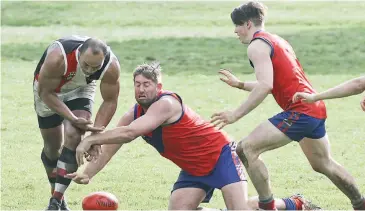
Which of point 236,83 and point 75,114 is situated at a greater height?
point 236,83

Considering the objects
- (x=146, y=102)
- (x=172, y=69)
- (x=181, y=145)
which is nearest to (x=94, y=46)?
(x=146, y=102)

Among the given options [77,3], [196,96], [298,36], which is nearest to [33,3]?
[77,3]

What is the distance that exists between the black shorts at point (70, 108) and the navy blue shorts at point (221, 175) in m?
1.44

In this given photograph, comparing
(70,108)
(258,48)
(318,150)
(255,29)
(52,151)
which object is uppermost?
(255,29)

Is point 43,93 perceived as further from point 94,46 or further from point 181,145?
point 181,145

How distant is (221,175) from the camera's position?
9.33 m

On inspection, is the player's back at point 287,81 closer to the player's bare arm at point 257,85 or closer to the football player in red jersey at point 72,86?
the player's bare arm at point 257,85

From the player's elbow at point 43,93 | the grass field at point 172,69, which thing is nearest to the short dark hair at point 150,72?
the player's elbow at point 43,93

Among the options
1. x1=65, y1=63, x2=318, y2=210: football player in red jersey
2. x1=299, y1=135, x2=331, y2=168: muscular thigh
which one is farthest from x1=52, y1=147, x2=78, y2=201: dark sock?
x1=299, y1=135, x2=331, y2=168: muscular thigh

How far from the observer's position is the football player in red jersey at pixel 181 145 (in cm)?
898

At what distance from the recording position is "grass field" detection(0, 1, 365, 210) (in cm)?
1190

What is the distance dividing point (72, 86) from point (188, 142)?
1642 mm

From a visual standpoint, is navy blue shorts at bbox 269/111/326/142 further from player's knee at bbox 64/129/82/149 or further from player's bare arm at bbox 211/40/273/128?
player's knee at bbox 64/129/82/149

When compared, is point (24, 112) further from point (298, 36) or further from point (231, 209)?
point (298, 36)
